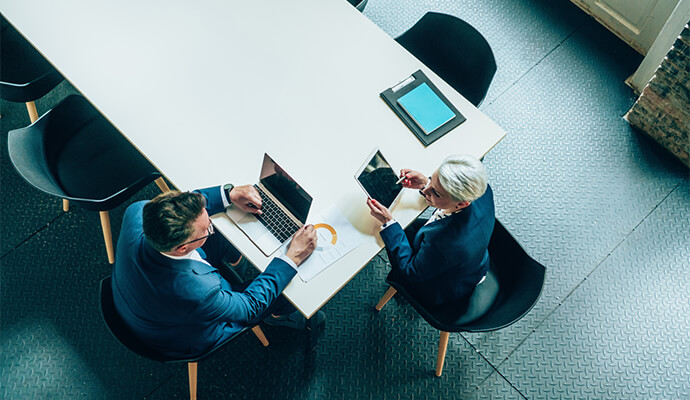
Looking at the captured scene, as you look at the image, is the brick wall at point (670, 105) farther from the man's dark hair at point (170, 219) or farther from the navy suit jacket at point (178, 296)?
the man's dark hair at point (170, 219)

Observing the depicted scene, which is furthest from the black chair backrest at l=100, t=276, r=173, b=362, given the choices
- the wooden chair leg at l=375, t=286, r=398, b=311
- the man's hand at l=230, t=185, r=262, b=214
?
the wooden chair leg at l=375, t=286, r=398, b=311

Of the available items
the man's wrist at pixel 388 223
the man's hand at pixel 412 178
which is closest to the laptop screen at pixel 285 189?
the man's wrist at pixel 388 223

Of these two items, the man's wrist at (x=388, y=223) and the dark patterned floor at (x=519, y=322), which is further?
the dark patterned floor at (x=519, y=322)

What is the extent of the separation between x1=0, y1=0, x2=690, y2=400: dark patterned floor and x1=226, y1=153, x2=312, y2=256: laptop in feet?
2.92

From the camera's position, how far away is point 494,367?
2920 millimetres

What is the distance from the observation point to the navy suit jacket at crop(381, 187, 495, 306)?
211 cm

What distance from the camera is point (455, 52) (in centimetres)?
276

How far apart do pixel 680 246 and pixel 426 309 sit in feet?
6.45

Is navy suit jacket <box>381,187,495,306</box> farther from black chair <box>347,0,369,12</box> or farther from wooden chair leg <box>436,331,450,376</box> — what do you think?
black chair <box>347,0,369,12</box>

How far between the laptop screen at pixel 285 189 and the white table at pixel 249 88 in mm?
111

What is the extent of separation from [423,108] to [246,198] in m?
0.98

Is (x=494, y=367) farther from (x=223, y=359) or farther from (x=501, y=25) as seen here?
(x=501, y=25)

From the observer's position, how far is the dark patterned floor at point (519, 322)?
112 inches

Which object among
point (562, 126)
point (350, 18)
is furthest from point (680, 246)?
point (350, 18)
